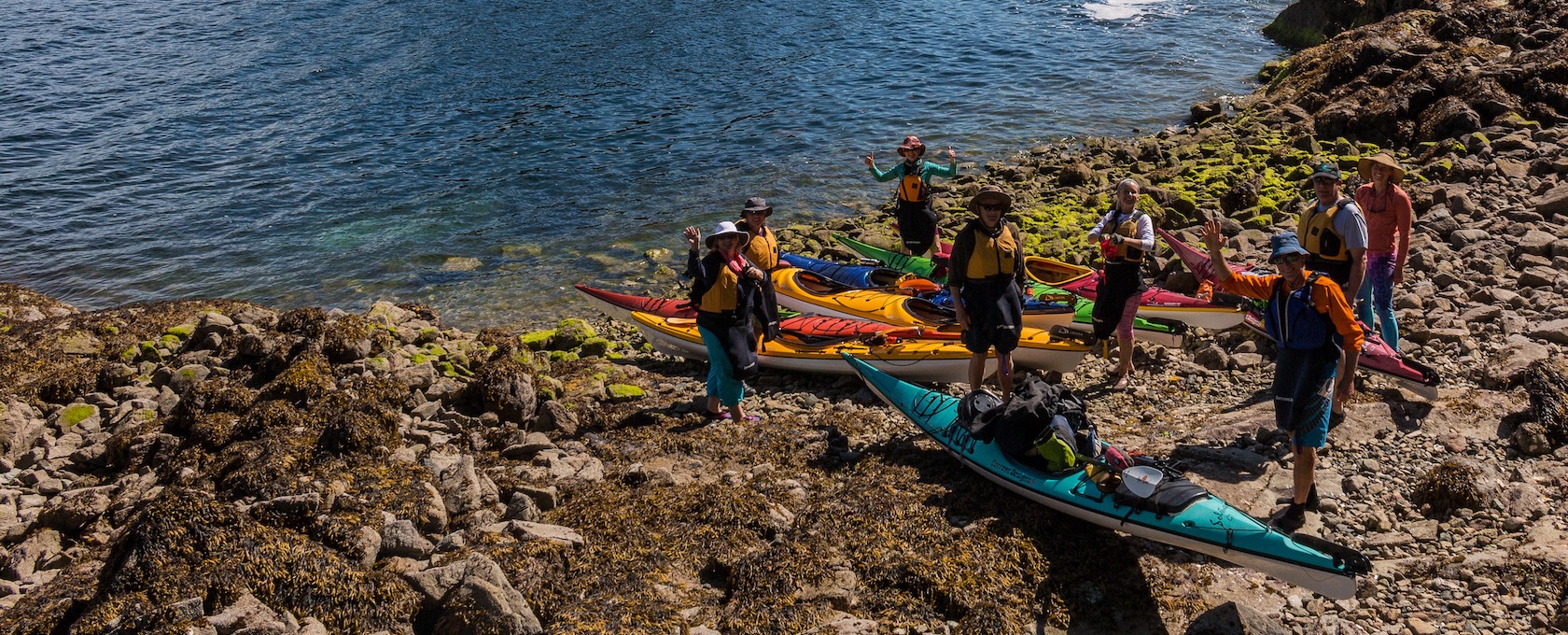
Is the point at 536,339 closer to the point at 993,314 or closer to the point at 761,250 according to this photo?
the point at 761,250

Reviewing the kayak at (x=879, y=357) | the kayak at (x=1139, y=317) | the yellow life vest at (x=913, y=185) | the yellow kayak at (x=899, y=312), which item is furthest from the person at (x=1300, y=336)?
the yellow life vest at (x=913, y=185)

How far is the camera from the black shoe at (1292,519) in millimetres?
6125

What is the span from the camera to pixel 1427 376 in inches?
285

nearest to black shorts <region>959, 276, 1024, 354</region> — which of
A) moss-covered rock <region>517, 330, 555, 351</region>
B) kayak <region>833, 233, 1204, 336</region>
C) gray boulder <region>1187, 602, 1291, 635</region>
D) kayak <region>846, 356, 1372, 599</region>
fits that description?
kayak <region>846, 356, 1372, 599</region>

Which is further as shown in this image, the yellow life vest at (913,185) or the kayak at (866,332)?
the yellow life vest at (913,185)

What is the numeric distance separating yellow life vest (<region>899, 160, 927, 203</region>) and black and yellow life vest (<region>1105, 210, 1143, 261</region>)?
3.44 meters

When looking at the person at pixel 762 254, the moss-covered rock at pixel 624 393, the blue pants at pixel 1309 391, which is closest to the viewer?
the blue pants at pixel 1309 391

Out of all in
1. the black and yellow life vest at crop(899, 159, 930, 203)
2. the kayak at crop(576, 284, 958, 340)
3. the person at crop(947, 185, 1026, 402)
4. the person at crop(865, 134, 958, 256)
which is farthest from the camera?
the black and yellow life vest at crop(899, 159, 930, 203)

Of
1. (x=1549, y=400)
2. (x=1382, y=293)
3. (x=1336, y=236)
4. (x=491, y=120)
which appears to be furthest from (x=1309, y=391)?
(x=491, y=120)

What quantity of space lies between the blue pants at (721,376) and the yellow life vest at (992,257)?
2.12 metres

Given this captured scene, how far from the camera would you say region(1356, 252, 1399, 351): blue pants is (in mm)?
7762

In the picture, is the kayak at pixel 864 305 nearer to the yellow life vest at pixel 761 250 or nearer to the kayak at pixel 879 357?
the kayak at pixel 879 357

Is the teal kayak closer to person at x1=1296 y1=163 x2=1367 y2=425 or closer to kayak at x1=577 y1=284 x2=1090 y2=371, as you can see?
kayak at x1=577 y1=284 x2=1090 y2=371

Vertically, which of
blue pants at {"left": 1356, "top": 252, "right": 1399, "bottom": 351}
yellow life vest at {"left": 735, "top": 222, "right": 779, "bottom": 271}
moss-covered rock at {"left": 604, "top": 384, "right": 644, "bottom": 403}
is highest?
yellow life vest at {"left": 735, "top": 222, "right": 779, "bottom": 271}
